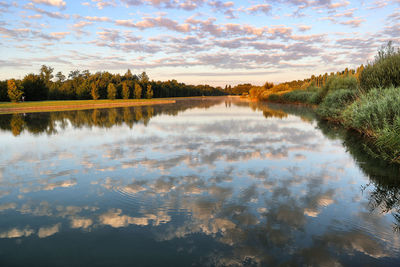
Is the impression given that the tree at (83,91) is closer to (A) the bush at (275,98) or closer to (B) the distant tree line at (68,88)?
(B) the distant tree line at (68,88)

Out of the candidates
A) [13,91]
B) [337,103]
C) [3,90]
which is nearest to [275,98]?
[337,103]

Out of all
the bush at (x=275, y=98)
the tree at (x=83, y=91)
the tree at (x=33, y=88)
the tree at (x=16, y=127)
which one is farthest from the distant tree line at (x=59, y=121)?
the tree at (x=83, y=91)

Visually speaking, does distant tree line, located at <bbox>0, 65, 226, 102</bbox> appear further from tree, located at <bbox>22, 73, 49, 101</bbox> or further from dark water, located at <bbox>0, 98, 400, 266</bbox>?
dark water, located at <bbox>0, 98, 400, 266</bbox>

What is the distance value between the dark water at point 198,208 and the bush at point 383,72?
32.5 ft

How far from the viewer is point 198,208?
18.1ft

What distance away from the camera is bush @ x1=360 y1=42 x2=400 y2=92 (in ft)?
56.5

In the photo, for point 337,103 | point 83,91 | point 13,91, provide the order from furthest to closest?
point 83,91, point 13,91, point 337,103

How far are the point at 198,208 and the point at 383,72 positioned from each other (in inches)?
705

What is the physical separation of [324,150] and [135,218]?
884 centimetres

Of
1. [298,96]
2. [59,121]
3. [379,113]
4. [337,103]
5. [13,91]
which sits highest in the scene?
[13,91]

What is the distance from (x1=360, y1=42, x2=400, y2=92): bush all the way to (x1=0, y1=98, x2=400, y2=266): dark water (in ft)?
32.5

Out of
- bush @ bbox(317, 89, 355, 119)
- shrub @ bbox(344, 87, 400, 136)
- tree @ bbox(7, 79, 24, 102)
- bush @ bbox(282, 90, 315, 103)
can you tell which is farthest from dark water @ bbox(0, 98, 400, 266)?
tree @ bbox(7, 79, 24, 102)

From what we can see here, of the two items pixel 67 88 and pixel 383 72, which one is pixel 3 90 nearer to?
pixel 67 88

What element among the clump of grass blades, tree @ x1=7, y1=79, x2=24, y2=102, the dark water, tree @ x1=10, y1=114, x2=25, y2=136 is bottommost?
the dark water
